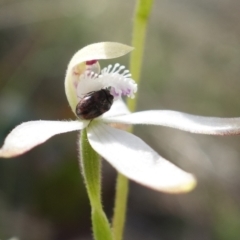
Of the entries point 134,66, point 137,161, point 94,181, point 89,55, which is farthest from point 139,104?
point 137,161

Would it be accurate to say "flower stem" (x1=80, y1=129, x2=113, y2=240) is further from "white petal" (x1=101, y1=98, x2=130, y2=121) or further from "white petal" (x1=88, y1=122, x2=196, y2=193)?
"white petal" (x1=101, y1=98, x2=130, y2=121)

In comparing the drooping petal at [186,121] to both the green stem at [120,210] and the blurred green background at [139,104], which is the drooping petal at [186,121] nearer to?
the green stem at [120,210]

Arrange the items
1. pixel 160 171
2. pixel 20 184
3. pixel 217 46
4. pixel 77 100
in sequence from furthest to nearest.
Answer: pixel 217 46
pixel 20 184
pixel 77 100
pixel 160 171

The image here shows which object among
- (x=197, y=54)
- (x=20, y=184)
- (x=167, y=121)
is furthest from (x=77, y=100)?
(x=197, y=54)

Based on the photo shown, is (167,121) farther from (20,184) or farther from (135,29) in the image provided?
(20,184)

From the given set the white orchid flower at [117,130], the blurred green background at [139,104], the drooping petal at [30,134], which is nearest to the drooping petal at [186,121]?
the white orchid flower at [117,130]
